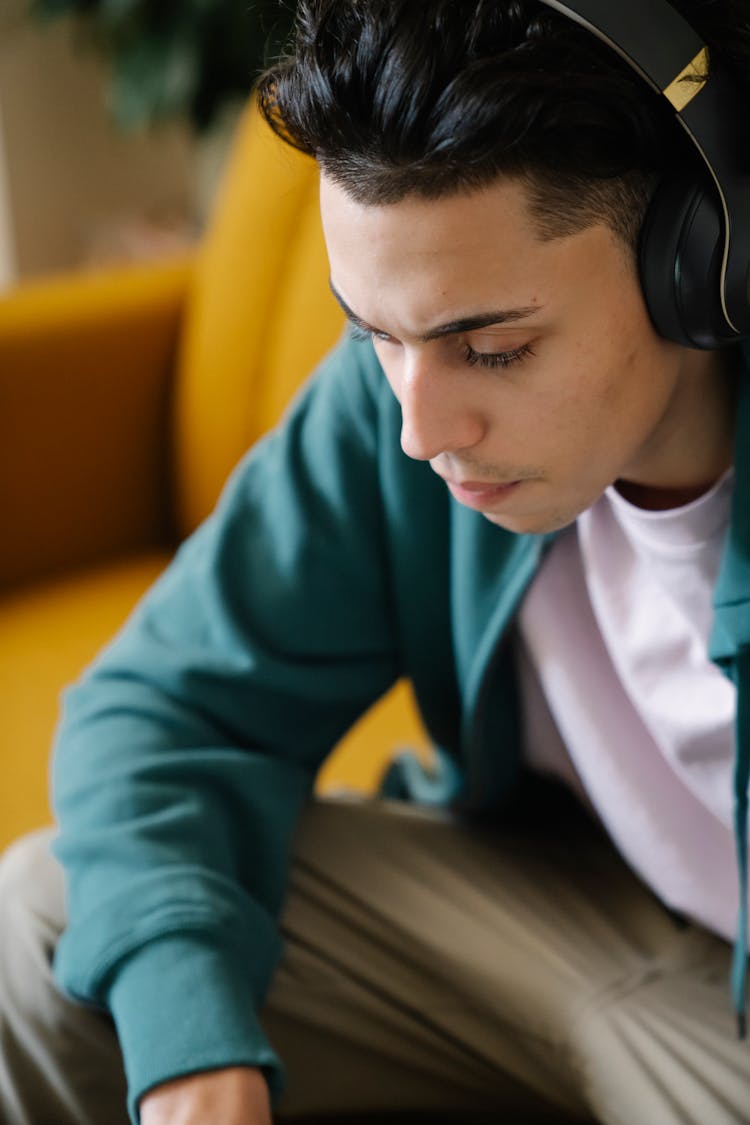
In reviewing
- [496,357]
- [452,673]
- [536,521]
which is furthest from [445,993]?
[496,357]

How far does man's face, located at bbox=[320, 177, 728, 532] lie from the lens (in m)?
0.68

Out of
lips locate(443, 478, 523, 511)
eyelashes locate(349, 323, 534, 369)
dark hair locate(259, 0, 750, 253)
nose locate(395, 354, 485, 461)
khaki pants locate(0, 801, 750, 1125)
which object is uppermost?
dark hair locate(259, 0, 750, 253)

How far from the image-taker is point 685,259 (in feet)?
2.27

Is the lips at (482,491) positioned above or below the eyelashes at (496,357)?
below

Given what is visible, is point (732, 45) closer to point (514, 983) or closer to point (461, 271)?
point (461, 271)

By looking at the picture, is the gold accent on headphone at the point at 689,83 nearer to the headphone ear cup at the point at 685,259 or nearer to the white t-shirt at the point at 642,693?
the headphone ear cup at the point at 685,259

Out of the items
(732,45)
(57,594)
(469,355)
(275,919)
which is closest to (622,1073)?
(275,919)

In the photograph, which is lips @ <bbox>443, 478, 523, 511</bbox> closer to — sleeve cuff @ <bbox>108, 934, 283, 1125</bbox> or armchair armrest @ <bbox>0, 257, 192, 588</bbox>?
sleeve cuff @ <bbox>108, 934, 283, 1125</bbox>

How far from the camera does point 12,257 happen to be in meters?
3.00

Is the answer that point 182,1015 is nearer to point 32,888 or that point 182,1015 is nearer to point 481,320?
point 32,888

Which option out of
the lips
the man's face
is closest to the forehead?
the man's face

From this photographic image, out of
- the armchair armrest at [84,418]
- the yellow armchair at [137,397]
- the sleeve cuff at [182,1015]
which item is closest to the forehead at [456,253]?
the sleeve cuff at [182,1015]

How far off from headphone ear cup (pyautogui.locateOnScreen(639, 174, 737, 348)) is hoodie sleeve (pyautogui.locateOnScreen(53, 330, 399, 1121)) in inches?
12.0

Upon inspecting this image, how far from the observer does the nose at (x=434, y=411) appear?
2.40 feet
